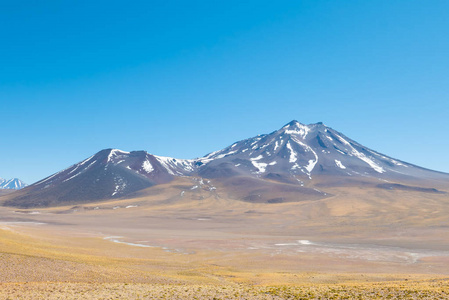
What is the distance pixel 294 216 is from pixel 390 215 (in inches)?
1687

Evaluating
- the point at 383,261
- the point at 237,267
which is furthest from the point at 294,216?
the point at 237,267

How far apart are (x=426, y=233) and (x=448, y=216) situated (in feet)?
171

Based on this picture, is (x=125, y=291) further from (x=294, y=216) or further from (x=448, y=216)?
(x=448, y=216)

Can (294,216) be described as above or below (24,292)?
below

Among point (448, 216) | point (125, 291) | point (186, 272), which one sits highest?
point (125, 291)

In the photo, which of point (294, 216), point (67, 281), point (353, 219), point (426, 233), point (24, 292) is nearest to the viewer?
point (24, 292)

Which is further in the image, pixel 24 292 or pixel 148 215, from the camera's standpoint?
pixel 148 215

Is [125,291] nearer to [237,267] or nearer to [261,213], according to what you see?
[237,267]

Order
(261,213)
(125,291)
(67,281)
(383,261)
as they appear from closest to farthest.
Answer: (125,291)
(67,281)
(383,261)
(261,213)

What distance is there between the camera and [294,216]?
17075 centimetres

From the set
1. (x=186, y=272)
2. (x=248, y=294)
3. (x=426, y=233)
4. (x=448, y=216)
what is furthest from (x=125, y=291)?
(x=448, y=216)

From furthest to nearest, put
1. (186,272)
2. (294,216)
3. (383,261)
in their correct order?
(294,216) → (383,261) → (186,272)

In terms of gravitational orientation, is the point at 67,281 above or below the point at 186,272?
above

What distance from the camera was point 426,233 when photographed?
11262 cm
